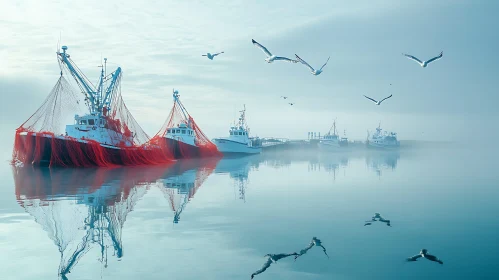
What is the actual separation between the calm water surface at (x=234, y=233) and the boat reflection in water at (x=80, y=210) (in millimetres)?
42

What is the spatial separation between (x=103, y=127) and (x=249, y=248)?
37.0 m

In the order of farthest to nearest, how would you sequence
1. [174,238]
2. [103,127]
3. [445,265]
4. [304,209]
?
[103,127] → [304,209] → [174,238] → [445,265]

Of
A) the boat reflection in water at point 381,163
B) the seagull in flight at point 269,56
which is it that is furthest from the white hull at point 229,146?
the seagull in flight at point 269,56

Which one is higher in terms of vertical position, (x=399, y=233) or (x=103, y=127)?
(x=103, y=127)

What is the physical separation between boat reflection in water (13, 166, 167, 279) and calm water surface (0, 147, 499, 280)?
0.04 meters

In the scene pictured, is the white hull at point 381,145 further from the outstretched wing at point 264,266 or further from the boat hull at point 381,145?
the outstretched wing at point 264,266

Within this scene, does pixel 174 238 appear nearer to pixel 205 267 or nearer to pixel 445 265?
pixel 205 267

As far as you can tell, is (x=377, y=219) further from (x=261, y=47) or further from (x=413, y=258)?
(x=261, y=47)

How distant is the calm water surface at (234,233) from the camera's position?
9516 mm

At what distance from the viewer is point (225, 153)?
242 ft


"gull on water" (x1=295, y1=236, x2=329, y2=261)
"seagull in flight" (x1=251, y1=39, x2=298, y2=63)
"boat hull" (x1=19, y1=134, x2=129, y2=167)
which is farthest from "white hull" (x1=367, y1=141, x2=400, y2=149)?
"gull on water" (x1=295, y1=236, x2=329, y2=261)

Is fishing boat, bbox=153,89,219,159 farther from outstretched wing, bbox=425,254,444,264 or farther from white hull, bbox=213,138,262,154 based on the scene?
outstretched wing, bbox=425,254,444,264

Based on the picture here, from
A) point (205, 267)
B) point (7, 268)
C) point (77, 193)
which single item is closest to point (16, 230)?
point (7, 268)

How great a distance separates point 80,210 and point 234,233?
22.3 feet
